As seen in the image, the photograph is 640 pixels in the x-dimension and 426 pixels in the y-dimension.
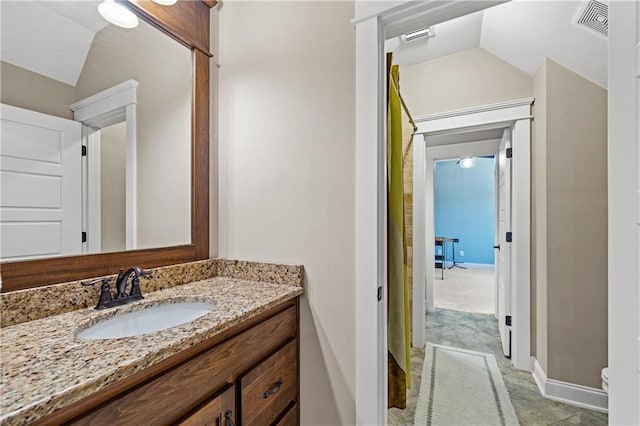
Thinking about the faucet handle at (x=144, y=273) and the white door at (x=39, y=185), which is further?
the faucet handle at (x=144, y=273)

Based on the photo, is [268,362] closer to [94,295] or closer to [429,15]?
[94,295]

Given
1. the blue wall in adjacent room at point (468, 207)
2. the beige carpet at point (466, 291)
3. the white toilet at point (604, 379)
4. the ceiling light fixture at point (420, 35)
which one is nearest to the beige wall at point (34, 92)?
the ceiling light fixture at point (420, 35)

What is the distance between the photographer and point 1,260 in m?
0.84

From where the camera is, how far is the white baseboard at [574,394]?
1.78 meters

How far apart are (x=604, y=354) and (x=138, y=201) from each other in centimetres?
277

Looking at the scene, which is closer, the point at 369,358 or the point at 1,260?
the point at 1,260

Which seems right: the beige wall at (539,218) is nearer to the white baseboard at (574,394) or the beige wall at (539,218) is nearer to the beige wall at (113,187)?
the white baseboard at (574,394)

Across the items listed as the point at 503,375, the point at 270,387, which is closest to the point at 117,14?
the point at 270,387

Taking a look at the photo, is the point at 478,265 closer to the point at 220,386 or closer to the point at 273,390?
the point at 273,390

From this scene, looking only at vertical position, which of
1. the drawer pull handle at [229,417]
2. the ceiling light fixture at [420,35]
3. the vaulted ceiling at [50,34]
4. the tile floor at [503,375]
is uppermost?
the ceiling light fixture at [420,35]

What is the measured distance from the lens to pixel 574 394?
184 centimetres

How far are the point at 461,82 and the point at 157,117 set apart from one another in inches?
92.5

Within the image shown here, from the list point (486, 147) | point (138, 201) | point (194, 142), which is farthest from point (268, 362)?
point (486, 147)

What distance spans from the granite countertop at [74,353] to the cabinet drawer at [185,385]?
0.07m
